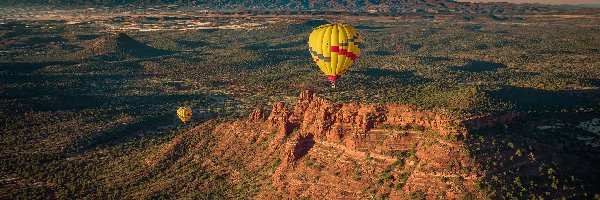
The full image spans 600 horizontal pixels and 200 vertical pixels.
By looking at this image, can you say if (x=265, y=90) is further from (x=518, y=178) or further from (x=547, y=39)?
(x=547, y=39)

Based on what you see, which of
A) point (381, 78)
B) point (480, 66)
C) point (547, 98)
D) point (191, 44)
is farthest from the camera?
point (191, 44)

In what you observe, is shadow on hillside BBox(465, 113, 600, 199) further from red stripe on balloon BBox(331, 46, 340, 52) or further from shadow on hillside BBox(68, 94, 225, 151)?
shadow on hillside BBox(68, 94, 225, 151)

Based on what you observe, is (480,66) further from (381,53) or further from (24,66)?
(24,66)

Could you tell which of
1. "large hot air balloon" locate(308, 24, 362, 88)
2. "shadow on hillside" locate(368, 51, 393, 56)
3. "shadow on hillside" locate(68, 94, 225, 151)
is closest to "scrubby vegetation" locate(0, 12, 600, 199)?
"shadow on hillside" locate(68, 94, 225, 151)

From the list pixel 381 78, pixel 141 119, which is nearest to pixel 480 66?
pixel 381 78

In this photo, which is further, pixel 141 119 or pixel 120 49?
pixel 120 49

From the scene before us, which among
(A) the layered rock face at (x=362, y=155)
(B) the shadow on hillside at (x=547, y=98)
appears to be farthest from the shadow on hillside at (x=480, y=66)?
(A) the layered rock face at (x=362, y=155)
